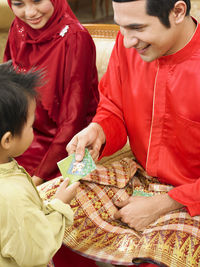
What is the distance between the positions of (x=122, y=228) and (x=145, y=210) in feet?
0.41

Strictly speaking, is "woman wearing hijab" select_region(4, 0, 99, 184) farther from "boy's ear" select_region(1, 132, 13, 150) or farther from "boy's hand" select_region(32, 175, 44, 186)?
"boy's ear" select_region(1, 132, 13, 150)

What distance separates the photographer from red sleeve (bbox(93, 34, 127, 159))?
179cm

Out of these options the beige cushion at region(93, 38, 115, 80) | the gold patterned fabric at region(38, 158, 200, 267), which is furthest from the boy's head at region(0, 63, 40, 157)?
the beige cushion at region(93, 38, 115, 80)

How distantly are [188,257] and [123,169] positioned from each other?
0.53 m

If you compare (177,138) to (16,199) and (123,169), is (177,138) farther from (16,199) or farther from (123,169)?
(16,199)

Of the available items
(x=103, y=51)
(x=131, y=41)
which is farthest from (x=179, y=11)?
(x=103, y=51)

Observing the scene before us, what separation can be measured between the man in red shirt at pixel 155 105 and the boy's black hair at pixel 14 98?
0.42 meters

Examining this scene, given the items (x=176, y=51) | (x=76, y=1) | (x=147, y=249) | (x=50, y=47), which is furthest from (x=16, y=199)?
(x=76, y=1)

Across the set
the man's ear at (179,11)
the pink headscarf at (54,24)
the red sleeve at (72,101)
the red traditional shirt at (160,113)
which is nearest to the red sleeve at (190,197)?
the red traditional shirt at (160,113)

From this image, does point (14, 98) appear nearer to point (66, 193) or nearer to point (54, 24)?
point (66, 193)

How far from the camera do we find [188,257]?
1407mm

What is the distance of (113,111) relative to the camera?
183 centimetres

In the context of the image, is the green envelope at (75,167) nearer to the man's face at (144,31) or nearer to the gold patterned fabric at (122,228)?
the gold patterned fabric at (122,228)

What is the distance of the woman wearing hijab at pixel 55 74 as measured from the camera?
205 cm
